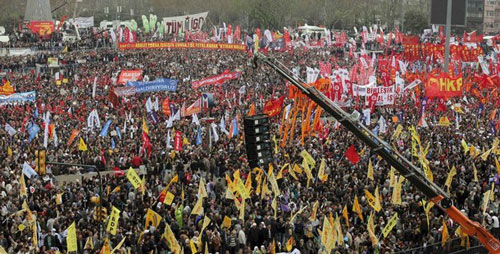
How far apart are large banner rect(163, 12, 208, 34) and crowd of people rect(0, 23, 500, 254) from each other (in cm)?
2049

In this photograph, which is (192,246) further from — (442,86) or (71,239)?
(442,86)

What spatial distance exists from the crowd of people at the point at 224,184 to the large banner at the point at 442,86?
68cm

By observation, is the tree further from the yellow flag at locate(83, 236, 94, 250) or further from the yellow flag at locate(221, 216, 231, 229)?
the yellow flag at locate(83, 236, 94, 250)

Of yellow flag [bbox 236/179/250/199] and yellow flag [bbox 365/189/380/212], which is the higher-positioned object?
yellow flag [bbox 236/179/250/199]

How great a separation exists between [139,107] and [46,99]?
5.43m

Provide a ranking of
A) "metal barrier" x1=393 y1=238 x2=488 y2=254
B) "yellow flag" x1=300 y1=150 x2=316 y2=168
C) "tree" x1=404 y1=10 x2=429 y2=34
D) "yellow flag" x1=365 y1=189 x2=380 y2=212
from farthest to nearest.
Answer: "tree" x1=404 y1=10 x2=429 y2=34 < "yellow flag" x1=300 y1=150 x2=316 y2=168 < "yellow flag" x1=365 y1=189 x2=380 y2=212 < "metal barrier" x1=393 y1=238 x2=488 y2=254

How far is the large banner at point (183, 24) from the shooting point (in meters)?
61.8

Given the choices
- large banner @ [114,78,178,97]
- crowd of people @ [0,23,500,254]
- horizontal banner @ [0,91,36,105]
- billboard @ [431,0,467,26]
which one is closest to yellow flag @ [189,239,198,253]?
crowd of people @ [0,23,500,254]

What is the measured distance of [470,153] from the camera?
2781cm

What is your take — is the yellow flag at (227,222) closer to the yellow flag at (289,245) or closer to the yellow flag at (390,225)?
the yellow flag at (289,245)

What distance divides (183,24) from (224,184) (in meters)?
37.8

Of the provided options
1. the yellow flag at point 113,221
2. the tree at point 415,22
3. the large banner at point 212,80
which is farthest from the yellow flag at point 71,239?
the tree at point 415,22

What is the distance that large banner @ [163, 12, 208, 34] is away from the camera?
61781 millimetres

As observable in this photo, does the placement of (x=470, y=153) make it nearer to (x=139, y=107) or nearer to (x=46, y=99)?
(x=139, y=107)
